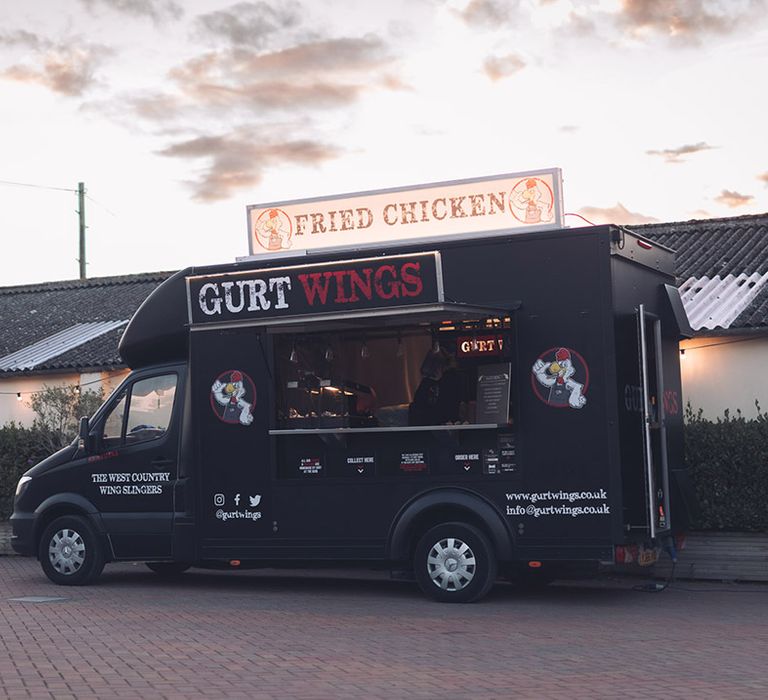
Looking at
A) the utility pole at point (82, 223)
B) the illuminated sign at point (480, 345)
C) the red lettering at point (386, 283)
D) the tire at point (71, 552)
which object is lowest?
the tire at point (71, 552)

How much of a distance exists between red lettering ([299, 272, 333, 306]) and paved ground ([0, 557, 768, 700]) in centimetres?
307

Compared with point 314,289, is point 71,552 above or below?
below

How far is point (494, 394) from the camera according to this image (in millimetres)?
12336

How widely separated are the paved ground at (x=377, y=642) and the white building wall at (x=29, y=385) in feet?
30.0

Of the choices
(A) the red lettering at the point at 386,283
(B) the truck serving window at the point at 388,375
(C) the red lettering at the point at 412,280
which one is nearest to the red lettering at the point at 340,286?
(A) the red lettering at the point at 386,283

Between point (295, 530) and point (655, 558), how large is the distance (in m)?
3.67

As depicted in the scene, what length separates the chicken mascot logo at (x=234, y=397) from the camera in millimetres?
13500

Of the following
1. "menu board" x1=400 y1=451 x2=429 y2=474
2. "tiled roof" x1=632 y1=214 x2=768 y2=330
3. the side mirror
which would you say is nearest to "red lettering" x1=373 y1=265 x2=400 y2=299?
"menu board" x1=400 y1=451 x2=429 y2=474

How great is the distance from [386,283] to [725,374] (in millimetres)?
→ 5867

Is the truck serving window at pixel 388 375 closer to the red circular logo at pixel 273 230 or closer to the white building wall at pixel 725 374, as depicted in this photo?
the red circular logo at pixel 273 230

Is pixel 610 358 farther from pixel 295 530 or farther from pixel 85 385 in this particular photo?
pixel 85 385

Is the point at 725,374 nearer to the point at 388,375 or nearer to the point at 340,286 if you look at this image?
the point at 388,375

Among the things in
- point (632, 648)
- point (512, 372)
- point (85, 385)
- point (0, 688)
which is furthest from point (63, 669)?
point (85, 385)

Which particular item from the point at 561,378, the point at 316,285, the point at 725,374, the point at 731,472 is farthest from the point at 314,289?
the point at 725,374
